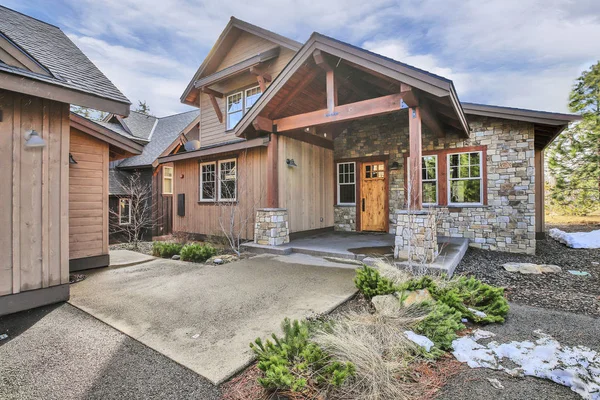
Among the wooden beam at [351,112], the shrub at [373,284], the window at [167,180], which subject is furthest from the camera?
the window at [167,180]

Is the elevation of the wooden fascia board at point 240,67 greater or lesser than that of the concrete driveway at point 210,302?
greater

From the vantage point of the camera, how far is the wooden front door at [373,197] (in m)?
8.48

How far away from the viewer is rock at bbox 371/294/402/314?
2810 mm

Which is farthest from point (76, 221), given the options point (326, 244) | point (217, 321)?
point (326, 244)

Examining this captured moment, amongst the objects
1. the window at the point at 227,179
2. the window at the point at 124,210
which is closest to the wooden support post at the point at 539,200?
the window at the point at 227,179

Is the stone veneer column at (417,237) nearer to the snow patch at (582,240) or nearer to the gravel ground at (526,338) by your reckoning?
the gravel ground at (526,338)

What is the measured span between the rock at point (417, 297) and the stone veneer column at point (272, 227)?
3851 mm

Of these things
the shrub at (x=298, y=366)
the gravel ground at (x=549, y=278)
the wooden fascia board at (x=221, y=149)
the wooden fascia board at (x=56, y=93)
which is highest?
the wooden fascia board at (x=221, y=149)

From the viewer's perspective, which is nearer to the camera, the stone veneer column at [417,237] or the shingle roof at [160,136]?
the stone veneer column at [417,237]

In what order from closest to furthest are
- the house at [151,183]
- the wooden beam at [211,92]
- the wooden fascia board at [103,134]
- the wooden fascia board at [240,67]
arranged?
the wooden fascia board at [103,134] → the wooden fascia board at [240,67] → the wooden beam at [211,92] → the house at [151,183]

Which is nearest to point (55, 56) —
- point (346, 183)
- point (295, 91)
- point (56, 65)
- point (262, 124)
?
point (56, 65)

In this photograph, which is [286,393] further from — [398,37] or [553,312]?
[398,37]

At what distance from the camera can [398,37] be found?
10.1 m

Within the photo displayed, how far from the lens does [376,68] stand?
16.3ft
